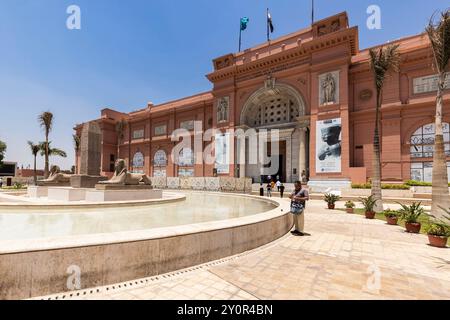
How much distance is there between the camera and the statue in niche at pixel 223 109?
97.3 feet

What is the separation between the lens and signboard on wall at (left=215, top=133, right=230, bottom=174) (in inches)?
1121

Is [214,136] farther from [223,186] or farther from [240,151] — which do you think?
[223,186]

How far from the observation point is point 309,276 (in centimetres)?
359

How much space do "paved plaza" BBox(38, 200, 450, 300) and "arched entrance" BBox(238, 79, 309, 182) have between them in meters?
19.7

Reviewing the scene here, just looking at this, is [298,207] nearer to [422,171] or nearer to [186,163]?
[422,171]

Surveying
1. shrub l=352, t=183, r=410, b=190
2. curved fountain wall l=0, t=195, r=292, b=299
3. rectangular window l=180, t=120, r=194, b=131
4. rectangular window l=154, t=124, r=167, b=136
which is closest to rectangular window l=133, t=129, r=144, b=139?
rectangular window l=154, t=124, r=167, b=136

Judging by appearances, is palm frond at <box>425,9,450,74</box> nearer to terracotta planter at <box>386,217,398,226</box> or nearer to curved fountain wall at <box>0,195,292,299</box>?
terracotta planter at <box>386,217,398,226</box>

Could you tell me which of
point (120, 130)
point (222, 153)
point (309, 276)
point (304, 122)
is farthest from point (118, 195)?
point (120, 130)

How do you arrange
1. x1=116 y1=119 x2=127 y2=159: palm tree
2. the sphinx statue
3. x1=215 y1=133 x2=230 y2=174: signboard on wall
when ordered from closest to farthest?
the sphinx statue
x1=215 y1=133 x2=230 y2=174: signboard on wall
x1=116 y1=119 x2=127 y2=159: palm tree

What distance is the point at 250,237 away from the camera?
479cm

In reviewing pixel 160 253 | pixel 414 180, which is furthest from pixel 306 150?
pixel 160 253

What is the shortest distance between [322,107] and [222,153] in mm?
12417

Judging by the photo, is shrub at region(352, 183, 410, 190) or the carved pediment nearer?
shrub at region(352, 183, 410, 190)
